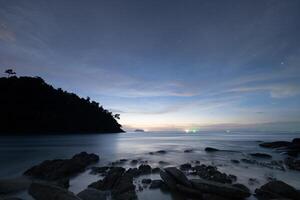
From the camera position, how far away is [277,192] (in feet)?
38.5

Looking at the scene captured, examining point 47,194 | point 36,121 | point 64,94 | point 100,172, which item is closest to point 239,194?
point 47,194

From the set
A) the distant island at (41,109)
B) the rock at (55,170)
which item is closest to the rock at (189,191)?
the rock at (55,170)

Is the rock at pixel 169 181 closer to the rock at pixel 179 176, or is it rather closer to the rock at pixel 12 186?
the rock at pixel 179 176

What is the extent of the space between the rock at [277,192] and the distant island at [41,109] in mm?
122197

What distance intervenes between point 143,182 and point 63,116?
127698mm

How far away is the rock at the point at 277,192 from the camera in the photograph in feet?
37.0

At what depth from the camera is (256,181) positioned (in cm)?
1602

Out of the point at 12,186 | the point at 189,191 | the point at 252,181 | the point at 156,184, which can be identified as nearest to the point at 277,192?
the point at 252,181

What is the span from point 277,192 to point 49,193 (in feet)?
43.8

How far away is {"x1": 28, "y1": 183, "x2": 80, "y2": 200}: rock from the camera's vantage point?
31.5ft

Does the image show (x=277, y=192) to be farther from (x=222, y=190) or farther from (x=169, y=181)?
(x=169, y=181)

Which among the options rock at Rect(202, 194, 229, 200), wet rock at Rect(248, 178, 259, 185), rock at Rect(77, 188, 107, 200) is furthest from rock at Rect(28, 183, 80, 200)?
wet rock at Rect(248, 178, 259, 185)

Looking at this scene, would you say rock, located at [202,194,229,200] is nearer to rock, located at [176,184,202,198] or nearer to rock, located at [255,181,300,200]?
rock, located at [176,184,202,198]

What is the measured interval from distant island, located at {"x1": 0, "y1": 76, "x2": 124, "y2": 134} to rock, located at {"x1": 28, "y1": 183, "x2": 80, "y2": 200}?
373ft
